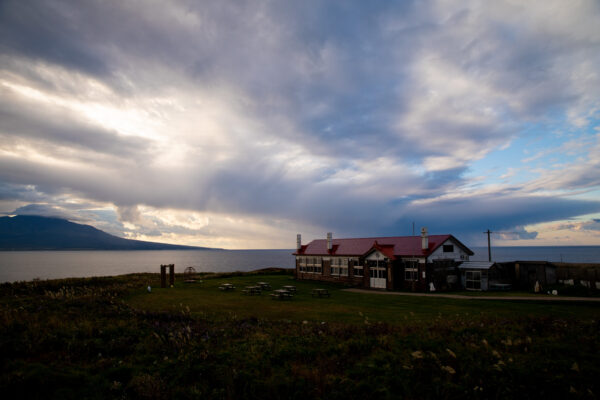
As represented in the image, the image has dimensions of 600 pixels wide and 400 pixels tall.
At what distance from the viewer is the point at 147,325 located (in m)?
13.8

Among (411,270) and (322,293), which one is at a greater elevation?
(411,270)

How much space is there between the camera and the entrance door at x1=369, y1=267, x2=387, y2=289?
127ft

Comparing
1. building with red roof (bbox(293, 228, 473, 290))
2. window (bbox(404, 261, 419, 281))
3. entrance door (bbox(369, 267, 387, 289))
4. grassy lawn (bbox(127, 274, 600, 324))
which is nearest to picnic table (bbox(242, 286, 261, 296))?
grassy lawn (bbox(127, 274, 600, 324))

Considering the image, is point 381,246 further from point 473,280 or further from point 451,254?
point 473,280

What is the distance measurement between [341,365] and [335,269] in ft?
121

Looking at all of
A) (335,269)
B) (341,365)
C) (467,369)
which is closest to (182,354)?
(341,365)

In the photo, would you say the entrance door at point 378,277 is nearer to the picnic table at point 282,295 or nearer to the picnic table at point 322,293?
the picnic table at point 322,293

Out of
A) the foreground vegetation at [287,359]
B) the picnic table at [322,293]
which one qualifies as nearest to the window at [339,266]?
the picnic table at [322,293]

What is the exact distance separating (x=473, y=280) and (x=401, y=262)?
861 centimetres

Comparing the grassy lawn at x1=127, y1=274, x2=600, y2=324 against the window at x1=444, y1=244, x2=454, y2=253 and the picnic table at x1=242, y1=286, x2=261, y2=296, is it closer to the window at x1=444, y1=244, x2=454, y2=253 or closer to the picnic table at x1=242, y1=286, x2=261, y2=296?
the picnic table at x1=242, y1=286, x2=261, y2=296

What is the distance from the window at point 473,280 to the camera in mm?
37125

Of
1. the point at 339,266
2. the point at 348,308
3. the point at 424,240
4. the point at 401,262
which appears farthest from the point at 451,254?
the point at 348,308

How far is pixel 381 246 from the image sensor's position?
41188mm

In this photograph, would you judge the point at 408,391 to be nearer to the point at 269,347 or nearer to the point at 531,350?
the point at 269,347
